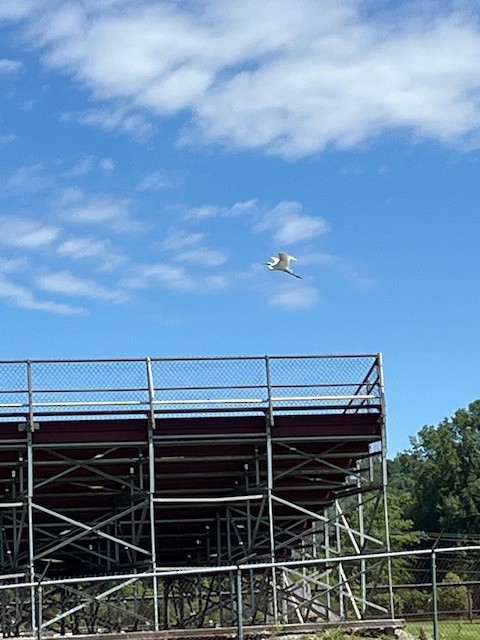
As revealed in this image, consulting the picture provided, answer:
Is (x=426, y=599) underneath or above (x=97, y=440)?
underneath

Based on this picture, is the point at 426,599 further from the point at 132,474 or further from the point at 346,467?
the point at 132,474

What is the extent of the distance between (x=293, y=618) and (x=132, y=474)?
570 centimetres

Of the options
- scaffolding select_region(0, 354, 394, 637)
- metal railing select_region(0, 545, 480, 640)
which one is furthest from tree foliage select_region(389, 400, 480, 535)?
scaffolding select_region(0, 354, 394, 637)

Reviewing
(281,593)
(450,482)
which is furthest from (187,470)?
(450,482)

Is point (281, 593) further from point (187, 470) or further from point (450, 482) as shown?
point (450, 482)

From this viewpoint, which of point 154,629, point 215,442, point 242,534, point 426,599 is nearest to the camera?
point 154,629

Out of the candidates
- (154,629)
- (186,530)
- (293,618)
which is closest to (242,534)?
(186,530)

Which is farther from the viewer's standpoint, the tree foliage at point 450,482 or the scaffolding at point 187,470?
the tree foliage at point 450,482

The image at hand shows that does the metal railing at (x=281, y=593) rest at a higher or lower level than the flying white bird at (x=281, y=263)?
lower

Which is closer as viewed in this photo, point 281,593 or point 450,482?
point 281,593

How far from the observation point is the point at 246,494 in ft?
97.7

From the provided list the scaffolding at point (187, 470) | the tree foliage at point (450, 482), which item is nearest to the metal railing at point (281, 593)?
the scaffolding at point (187, 470)

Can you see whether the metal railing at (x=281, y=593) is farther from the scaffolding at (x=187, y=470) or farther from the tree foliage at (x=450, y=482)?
the tree foliage at (x=450, y=482)

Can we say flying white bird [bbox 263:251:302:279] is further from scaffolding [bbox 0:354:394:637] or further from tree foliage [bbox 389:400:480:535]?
tree foliage [bbox 389:400:480:535]
